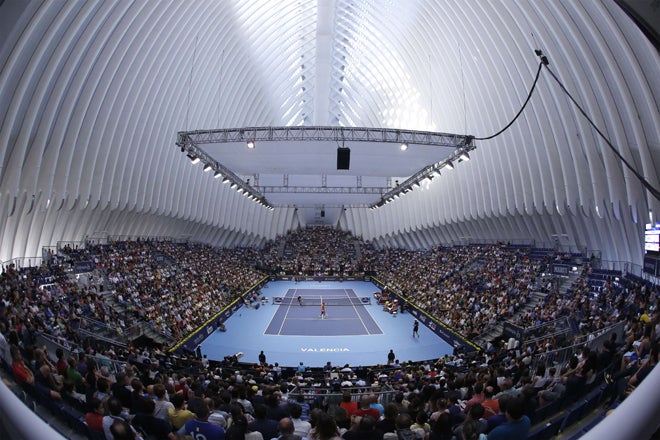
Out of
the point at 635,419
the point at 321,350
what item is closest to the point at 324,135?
the point at 321,350

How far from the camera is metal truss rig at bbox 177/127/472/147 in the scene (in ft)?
62.3

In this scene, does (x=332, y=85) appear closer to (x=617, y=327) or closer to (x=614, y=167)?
(x=614, y=167)

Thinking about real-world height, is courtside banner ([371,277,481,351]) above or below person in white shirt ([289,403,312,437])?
below

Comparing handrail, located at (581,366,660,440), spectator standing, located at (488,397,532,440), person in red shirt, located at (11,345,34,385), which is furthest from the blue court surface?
handrail, located at (581,366,660,440)

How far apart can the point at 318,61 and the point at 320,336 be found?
28.9 m

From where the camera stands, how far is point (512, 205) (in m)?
26.5

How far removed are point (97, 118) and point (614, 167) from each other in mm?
26317

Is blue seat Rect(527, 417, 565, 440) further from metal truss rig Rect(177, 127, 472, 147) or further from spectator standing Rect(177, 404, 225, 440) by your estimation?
metal truss rig Rect(177, 127, 472, 147)

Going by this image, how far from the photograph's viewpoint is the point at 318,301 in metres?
35.1

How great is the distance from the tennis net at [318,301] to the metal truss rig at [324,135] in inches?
690

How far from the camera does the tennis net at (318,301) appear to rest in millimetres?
33625

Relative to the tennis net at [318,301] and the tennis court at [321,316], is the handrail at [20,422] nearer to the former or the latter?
the tennis court at [321,316]

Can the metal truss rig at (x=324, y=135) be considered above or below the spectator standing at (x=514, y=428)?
above

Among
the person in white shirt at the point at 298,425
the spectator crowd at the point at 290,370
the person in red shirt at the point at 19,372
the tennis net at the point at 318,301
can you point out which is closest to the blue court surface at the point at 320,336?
the tennis net at the point at 318,301
